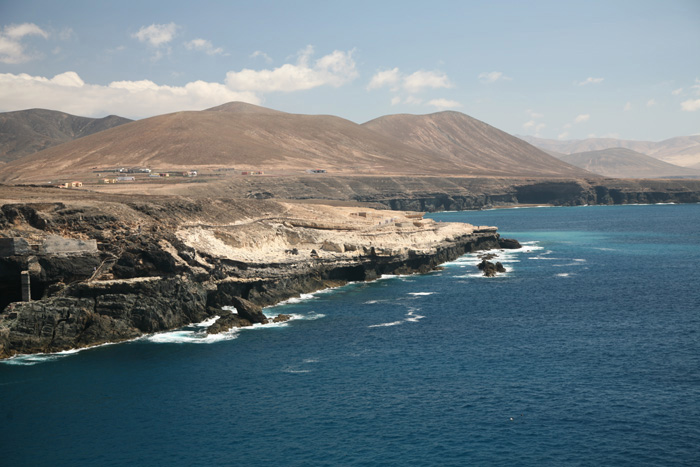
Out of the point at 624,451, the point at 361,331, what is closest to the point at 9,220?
the point at 361,331

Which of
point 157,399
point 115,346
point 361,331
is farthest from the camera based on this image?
point 361,331

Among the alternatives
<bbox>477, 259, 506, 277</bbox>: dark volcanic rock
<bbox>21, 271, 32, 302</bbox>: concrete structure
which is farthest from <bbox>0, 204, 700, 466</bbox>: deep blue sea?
<bbox>477, 259, 506, 277</bbox>: dark volcanic rock

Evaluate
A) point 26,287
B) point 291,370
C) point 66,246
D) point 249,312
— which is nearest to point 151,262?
point 66,246

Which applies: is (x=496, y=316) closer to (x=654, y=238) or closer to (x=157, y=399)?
(x=157, y=399)

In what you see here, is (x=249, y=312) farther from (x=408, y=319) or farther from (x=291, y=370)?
(x=408, y=319)

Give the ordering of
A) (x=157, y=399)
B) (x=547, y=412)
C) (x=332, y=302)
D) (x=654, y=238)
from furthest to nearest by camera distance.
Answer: (x=654, y=238)
(x=332, y=302)
(x=157, y=399)
(x=547, y=412)

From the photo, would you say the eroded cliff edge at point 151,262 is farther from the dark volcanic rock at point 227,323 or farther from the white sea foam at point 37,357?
the white sea foam at point 37,357

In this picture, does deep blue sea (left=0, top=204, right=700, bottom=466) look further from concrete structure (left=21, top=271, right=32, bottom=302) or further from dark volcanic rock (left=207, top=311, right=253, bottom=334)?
concrete structure (left=21, top=271, right=32, bottom=302)
